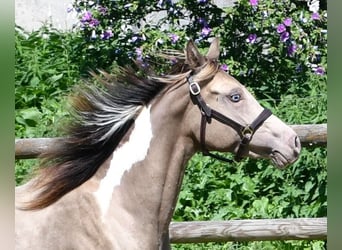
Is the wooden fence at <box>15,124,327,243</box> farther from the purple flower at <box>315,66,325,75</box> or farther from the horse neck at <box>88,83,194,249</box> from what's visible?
the purple flower at <box>315,66,325,75</box>

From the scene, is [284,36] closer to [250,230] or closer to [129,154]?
[250,230]

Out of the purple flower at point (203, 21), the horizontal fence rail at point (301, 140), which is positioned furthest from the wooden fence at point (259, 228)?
the purple flower at point (203, 21)

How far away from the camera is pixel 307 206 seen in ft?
17.2

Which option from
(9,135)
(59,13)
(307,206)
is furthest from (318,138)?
(59,13)

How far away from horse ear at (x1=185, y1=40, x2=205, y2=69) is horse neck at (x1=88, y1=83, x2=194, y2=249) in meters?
0.17

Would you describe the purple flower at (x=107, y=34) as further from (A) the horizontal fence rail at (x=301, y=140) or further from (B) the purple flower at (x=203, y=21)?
(A) the horizontal fence rail at (x=301, y=140)

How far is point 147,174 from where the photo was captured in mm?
2979

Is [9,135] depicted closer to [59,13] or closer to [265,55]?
[265,55]

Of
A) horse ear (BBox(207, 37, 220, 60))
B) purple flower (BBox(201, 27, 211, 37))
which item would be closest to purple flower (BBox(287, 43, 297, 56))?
purple flower (BBox(201, 27, 211, 37))

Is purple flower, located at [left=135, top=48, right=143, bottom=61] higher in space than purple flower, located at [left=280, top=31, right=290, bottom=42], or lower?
lower

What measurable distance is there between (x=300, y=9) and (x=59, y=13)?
10.7 feet

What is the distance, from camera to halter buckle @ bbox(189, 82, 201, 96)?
3.05 m

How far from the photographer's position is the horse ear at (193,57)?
3.13 m

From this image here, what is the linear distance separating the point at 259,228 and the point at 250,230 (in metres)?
0.06
